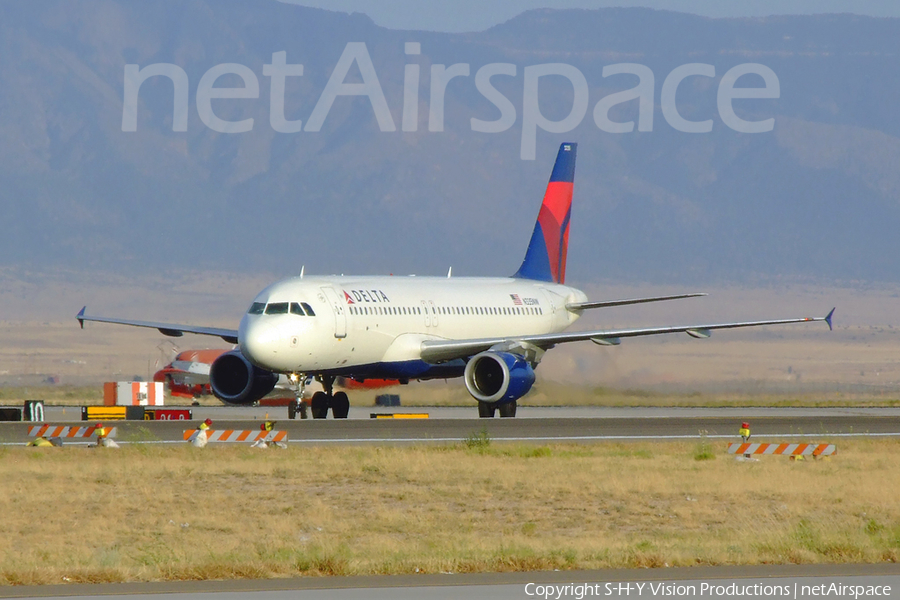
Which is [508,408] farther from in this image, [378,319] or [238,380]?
[238,380]

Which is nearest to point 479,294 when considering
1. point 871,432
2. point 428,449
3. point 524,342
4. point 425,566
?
point 524,342

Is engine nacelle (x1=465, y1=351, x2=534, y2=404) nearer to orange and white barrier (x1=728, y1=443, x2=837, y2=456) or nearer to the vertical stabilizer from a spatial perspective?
the vertical stabilizer

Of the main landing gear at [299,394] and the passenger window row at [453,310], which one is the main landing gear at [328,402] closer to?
the main landing gear at [299,394]

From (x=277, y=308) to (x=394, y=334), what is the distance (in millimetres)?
4482

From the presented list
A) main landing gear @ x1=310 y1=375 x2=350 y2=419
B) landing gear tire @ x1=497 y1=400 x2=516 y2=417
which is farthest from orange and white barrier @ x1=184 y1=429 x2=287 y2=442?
main landing gear @ x1=310 y1=375 x2=350 y2=419

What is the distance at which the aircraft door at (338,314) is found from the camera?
135 feet

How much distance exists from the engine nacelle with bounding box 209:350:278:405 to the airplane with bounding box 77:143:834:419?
3 cm

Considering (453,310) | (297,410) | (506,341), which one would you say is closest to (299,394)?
(297,410)

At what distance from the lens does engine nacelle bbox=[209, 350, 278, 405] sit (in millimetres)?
44156

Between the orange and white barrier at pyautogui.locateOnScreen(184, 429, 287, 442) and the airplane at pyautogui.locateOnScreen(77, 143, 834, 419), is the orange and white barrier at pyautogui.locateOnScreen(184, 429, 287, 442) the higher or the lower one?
the lower one

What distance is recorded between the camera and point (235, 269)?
18912cm

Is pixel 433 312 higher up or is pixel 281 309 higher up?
pixel 433 312

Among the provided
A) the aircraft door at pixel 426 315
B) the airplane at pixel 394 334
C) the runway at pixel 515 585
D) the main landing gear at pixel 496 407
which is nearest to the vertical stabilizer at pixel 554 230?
the airplane at pixel 394 334

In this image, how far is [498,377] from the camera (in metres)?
42.7
